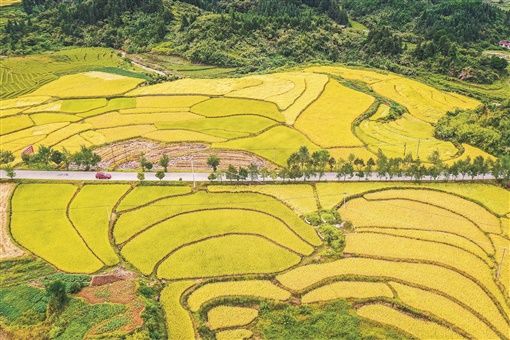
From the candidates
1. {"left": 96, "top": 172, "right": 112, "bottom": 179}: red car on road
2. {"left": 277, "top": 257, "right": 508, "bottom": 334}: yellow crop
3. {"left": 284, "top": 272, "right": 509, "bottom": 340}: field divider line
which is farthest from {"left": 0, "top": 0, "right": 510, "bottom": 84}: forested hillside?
{"left": 284, "top": 272, "right": 509, "bottom": 340}: field divider line

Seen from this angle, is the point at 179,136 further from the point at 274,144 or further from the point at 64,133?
the point at 64,133

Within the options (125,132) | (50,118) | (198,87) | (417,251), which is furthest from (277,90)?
(417,251)

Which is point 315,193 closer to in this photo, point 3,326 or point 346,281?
point 346,281

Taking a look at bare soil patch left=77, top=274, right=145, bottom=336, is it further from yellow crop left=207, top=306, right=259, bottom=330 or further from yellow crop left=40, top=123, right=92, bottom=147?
yellow crop left=40, top=123, right=92, bottom=147

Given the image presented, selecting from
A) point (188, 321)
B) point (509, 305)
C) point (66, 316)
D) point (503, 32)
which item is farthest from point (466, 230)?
point (503, 32)

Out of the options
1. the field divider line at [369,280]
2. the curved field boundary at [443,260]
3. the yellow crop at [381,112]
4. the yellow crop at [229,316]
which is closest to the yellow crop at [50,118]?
the yellow crop at [381,112]

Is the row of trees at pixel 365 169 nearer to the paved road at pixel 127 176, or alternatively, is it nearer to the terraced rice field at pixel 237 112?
the paved road at pixel 127 176
